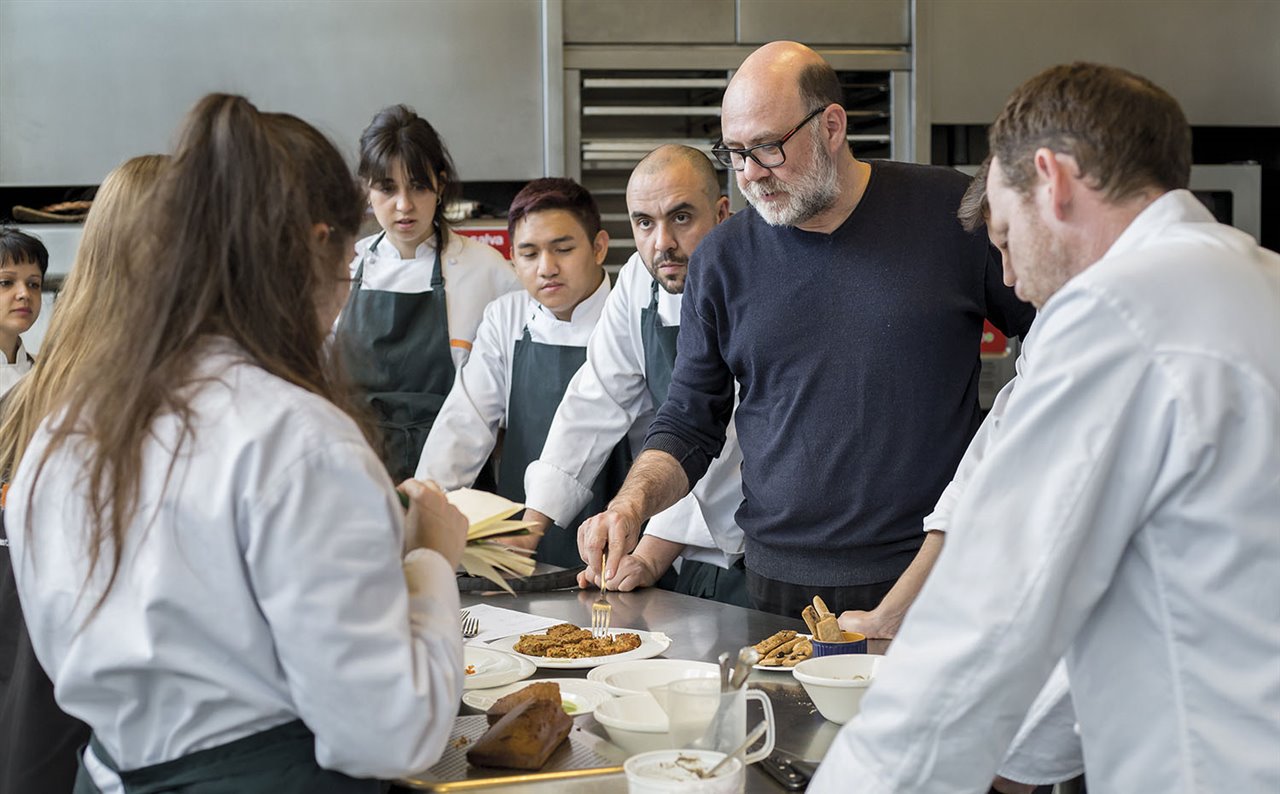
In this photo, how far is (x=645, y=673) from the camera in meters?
1.78

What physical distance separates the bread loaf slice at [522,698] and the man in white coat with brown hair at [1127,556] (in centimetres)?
46

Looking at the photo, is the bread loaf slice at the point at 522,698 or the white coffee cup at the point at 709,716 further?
the bread loaf slice at the point at 522,698

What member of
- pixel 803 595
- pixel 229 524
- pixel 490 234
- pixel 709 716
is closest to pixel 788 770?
pixel 709 716

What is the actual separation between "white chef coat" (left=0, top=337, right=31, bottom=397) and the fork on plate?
163cm

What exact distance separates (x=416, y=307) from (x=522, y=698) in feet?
7.04

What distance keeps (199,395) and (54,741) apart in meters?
1.04

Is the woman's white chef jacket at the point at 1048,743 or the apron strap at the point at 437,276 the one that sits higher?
the apron strap at the point at 437,276

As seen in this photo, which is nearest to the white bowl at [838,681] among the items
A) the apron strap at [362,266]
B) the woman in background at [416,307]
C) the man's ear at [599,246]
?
the man's ear at [599,246]

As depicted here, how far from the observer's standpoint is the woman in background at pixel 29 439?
1.73 m

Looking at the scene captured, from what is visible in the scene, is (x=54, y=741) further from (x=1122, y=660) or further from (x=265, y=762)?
(x=1122, y=660)

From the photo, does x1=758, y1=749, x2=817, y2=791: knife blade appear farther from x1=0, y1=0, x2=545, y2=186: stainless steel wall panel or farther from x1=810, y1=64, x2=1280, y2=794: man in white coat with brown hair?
x1=0, y1=0, x2=545, y2=186: stainless steel wall panel

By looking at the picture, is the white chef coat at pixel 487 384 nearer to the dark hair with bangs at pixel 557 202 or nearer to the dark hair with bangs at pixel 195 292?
the dark hair with bangs at pixel 557 202

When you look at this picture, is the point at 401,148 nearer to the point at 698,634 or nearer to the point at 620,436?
the point at 620,436

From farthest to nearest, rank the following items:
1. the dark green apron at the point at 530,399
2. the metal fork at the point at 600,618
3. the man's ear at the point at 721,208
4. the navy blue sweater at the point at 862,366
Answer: the dark green apron at the point at 530,399, the man's ear at the point at 721,208, the navy blue sweater at the point at 862,366, the metal fork at the point at 600,618
